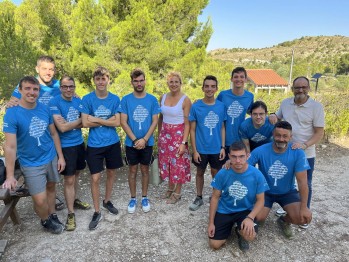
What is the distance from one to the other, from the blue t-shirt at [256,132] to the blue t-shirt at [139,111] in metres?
1.11

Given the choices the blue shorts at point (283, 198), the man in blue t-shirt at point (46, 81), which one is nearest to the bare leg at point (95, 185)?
the man in blue t-shirt at point (46, 81)

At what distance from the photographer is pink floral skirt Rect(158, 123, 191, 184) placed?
143 inches

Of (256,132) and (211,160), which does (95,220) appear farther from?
(256,132)

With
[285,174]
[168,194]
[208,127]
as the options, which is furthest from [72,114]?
[285,174]

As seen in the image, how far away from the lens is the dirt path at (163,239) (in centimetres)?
287

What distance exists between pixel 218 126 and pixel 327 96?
684 cm

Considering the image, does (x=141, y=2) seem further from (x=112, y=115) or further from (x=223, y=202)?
(x=223, y=202)

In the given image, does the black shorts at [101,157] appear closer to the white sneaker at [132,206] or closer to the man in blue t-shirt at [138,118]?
the man in blue t-shirt at [138,118]

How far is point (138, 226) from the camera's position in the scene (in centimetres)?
340

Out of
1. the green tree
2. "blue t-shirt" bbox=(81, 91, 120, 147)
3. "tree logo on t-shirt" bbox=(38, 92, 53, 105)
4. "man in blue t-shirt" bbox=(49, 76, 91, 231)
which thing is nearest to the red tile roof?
the green tree

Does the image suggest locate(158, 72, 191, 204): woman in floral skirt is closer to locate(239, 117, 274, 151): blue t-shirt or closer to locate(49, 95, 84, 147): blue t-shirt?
locate(239, 117, 274, 151): blue t-shirt

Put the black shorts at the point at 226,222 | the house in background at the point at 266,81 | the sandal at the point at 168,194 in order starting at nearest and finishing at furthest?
1. the black shorts at the point at 226,222
2. the sandal at the point at 168,194
3. the house in background at the point at 266,81

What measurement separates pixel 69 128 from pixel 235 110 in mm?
2008

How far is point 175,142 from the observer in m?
3.65
